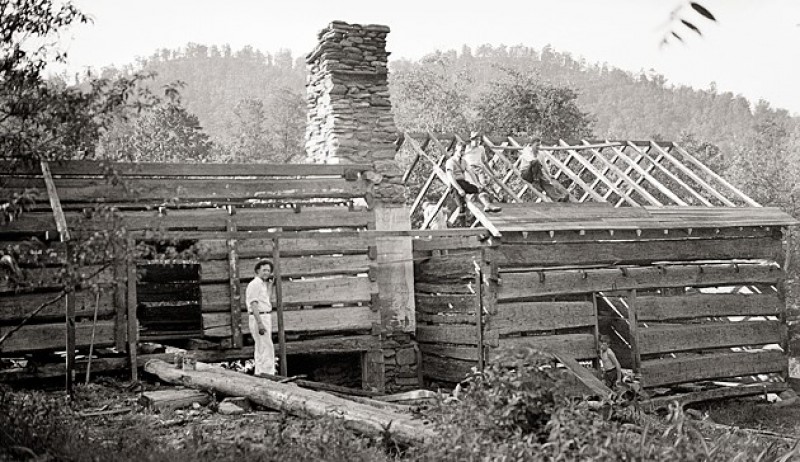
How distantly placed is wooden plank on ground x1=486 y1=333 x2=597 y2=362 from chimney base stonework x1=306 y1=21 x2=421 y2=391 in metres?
1.73

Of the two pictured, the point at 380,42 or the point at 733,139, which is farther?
the point at 733,139

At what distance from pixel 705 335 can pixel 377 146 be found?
24.5 ft

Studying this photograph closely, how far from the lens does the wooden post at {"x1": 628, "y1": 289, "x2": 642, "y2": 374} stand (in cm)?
1590

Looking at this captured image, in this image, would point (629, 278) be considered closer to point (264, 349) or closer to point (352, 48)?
point (352, 48)

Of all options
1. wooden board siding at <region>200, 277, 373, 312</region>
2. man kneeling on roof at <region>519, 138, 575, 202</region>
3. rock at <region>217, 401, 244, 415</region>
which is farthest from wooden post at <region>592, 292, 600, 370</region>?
rock at <region>217, 401, 244, 415</region>

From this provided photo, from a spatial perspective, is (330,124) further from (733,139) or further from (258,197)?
(733,139)

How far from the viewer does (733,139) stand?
9262cm

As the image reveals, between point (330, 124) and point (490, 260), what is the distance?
3.73 m

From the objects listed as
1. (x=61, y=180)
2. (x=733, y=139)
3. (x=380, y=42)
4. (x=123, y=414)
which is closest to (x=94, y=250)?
(x=123, y=414)

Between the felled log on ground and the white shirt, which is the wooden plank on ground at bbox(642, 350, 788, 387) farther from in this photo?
the felled log on ground

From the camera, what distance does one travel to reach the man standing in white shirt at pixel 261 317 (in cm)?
1209

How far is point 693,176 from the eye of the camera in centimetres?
1814

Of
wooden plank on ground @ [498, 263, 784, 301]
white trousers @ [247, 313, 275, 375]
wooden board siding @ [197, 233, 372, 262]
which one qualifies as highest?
wooden board siding @ [197, 233, 372, 262]

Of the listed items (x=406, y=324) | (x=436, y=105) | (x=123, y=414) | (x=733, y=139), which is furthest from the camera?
(x=733, y=139)
